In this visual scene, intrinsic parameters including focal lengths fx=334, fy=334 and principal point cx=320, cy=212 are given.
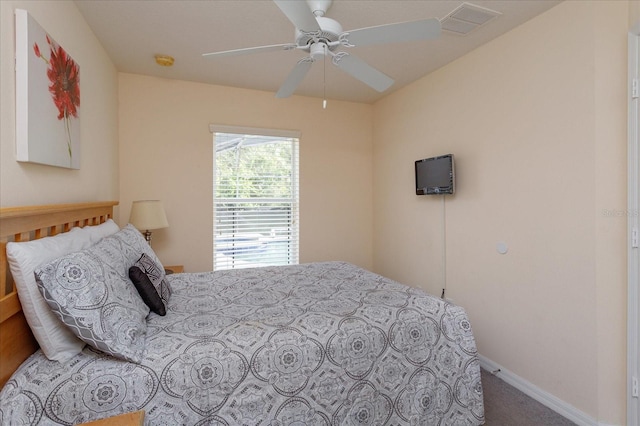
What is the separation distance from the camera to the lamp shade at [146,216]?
3.06 m

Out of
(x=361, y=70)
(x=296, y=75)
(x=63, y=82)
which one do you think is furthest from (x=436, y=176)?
(x=63, y=82)

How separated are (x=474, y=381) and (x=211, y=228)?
2906 millimetres

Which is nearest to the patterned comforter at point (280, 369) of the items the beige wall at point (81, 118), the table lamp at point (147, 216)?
the beige wall at point (81, 118)

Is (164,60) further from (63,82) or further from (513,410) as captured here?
(513,410)

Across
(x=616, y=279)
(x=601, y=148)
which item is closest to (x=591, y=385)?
(x=616, y=279)

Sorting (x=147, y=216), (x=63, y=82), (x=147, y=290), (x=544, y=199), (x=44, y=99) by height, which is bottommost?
(x=147, y=290)

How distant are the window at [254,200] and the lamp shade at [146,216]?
0.72 meters

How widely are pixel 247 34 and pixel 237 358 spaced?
2299 mm

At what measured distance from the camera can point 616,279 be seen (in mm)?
1932

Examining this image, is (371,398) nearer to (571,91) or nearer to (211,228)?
(571,91)

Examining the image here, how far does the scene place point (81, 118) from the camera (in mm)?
2289

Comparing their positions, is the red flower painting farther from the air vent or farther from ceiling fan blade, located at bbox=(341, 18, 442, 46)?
the air vent

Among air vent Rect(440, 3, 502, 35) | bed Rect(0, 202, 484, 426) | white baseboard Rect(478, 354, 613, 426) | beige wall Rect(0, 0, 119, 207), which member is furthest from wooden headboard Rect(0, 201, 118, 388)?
white baseboard Rect(478, 354, 613, 426)

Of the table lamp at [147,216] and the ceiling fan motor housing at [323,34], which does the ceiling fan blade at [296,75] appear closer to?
the ceiling fan motor housing at [323,34]
